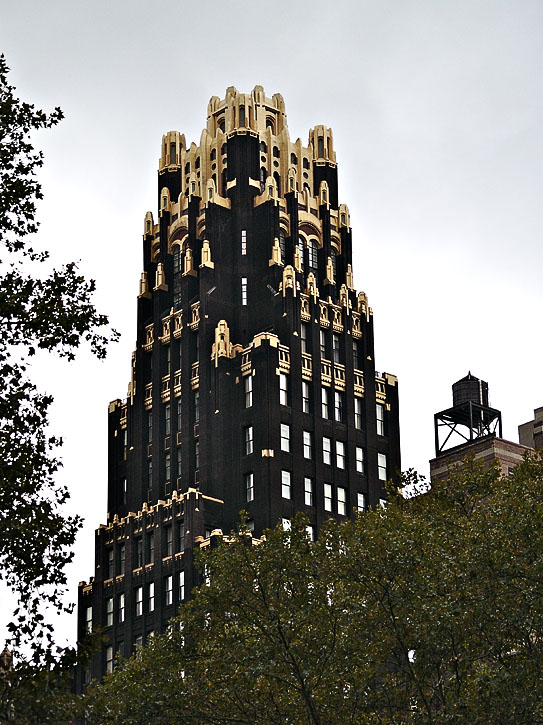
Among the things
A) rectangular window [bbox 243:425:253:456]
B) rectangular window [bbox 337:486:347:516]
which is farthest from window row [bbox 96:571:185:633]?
rectangular window [bbox 337:486:347:516]

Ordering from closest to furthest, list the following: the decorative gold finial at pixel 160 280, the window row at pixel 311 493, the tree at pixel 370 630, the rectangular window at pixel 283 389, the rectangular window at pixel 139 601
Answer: the tree at pixel 370 630 → the rectangular window at pixel 139 601 → the window row at pixel 311 493 → the rectangular window at pixel 283 389 → the decorative gold finial at pixel 160 280

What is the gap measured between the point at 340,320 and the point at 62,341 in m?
101

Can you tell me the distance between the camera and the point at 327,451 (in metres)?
128

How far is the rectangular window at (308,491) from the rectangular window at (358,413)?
9.43 meters

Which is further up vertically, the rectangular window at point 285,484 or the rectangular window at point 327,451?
the rectangular window at point 327,451

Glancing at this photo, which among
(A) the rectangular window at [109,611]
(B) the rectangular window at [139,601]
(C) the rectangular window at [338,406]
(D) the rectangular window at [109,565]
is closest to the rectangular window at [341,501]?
(C) the rectangular window at [338,406]

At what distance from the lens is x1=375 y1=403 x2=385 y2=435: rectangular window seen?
134m

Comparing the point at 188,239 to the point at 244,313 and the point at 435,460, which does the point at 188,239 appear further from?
the point at 435,460

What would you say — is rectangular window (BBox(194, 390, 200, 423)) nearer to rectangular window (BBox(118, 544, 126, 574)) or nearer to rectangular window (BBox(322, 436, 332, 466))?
rectangular window (BBox(322, 436, 332, 466))

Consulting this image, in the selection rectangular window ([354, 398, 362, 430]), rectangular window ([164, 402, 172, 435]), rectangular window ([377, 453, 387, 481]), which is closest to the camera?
rectangular window ([377, 453, 387, 481])

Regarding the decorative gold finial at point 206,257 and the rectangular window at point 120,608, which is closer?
the rectangular window at point 120,608

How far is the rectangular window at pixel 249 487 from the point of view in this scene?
12269 cm

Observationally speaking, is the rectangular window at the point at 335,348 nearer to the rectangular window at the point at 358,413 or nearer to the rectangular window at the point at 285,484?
the rectangular window at the point at 358,413

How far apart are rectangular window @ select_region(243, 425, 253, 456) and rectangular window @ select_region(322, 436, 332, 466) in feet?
23.4
